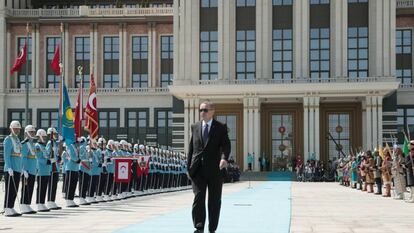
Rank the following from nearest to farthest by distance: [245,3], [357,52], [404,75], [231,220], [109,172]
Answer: [231,220] < [109,172] < [357,52] < [245,3] < [404,75]

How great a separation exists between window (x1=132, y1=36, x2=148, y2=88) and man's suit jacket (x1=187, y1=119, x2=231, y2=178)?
6407 centimetres

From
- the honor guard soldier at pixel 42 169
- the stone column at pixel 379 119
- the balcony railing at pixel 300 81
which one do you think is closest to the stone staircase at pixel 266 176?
the stone column at pixel 379 119

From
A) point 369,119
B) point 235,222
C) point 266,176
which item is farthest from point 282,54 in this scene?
point 235,222

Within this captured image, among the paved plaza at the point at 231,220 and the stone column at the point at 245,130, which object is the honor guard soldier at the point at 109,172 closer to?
the paved plaza at the point at 231,220

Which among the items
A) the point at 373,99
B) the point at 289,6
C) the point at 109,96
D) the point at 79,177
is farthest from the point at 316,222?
the point at 109,96

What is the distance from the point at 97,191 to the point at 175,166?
534 inches

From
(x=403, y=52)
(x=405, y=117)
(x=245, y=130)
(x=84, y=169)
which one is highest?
(x=403, y=52)

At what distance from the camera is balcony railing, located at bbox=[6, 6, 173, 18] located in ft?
254

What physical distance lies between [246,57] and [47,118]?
842 inches

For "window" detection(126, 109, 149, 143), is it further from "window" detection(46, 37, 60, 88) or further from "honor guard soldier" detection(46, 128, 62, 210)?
"honor guard soldier" detection(46, 128, 62, 210)

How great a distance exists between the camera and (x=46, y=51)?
78188mm

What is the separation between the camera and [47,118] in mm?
77188

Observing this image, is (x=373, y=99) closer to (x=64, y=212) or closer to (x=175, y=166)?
(x=175, y=166)

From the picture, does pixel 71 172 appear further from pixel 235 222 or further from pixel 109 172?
pixel 235 222
